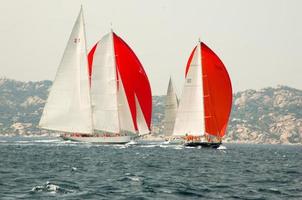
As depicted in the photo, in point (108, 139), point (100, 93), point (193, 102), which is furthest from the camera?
point (108, 139)

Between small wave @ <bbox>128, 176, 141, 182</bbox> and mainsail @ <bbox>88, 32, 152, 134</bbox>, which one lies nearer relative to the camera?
small wave @ <bbox>128, 176, 141, 182</bbox>

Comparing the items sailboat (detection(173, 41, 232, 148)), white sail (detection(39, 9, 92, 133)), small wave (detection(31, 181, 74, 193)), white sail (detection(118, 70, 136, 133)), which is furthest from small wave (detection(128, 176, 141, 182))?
white sail (detection(118, 70, 136, 133))

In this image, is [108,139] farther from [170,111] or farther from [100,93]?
[170,111]

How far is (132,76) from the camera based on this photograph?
122 meters

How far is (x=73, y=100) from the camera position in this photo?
120 metres

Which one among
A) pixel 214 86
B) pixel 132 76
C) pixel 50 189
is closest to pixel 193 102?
pixel 214 86

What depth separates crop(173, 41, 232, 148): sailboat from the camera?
11112 centimetres

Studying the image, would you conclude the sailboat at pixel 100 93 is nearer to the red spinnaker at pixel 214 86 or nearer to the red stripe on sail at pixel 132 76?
the red stripe on sail at pixel 132 76

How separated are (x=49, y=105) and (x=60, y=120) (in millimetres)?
3440

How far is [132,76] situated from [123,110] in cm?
618

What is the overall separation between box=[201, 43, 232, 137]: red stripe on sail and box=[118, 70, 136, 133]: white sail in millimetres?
16319

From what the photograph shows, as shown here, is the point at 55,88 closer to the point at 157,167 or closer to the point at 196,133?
the point at 196,133

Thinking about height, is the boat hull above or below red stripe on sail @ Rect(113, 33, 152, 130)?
below

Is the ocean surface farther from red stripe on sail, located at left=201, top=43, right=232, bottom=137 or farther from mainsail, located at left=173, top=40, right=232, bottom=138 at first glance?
red stripe on sail, located at left=201, top=43, right=232, bottom=137
